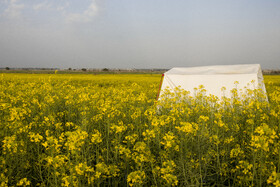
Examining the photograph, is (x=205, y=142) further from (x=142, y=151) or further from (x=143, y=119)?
(x=143, y=119)

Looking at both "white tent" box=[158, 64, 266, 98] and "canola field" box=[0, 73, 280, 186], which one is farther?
"white tent" box=[158, 64, 266, 98]

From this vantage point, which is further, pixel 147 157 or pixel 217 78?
pixel 217 78

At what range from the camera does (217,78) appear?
666 centimetres

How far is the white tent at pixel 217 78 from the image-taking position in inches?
247

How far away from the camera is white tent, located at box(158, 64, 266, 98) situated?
627 cm

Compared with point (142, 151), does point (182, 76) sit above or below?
above

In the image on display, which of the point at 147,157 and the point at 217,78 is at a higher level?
the point at 217,78

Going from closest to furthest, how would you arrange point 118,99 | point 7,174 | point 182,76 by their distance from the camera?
point 7,174 < point 118,99 < point 182,76

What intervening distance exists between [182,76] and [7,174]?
610 centimetres

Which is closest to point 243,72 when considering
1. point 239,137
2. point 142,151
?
point 239,137

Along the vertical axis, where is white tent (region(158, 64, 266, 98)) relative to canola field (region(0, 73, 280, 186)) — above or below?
above

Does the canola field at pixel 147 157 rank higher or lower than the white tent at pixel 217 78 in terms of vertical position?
lower

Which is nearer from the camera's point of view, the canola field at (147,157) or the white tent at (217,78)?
the canola field at (147,157)

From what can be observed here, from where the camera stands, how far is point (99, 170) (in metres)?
2.17
